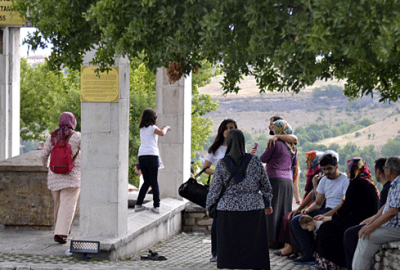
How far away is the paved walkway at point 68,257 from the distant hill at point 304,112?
320 feet

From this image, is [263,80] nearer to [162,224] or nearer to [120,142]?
[120,142]

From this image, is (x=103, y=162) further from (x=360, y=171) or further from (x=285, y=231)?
(x=360, y=171)

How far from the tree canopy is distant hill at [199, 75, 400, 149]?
10096 cm

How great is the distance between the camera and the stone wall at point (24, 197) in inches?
375

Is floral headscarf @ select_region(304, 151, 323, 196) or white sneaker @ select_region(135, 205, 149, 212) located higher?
floral headscarf @ select_region(304, 151, 323, 196)

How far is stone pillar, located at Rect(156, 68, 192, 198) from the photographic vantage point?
35.4 ft

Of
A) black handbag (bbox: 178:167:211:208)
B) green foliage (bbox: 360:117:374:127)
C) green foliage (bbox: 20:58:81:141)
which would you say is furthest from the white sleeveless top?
green foliage (bbox: 360:117:374:127)

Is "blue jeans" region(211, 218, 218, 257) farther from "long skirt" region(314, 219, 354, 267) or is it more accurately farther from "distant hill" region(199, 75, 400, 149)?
"distant hill" region(199, 75, 400, 149)

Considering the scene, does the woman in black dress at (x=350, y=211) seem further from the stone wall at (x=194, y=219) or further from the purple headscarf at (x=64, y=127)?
the stone wall at (x=194, y=219)

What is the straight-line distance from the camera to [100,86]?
7605 millimetres

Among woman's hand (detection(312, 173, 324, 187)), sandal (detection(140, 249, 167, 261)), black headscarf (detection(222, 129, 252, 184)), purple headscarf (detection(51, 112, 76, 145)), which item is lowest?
sandal (detection(140, 249, 167, 261))

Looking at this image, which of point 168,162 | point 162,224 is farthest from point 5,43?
point 162,224

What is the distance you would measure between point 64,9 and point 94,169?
2.58 m

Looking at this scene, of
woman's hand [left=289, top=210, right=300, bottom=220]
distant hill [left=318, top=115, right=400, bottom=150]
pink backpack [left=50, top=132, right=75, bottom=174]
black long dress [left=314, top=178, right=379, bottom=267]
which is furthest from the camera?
distant hill [left=318, top=115, right=400, bottom=150]
